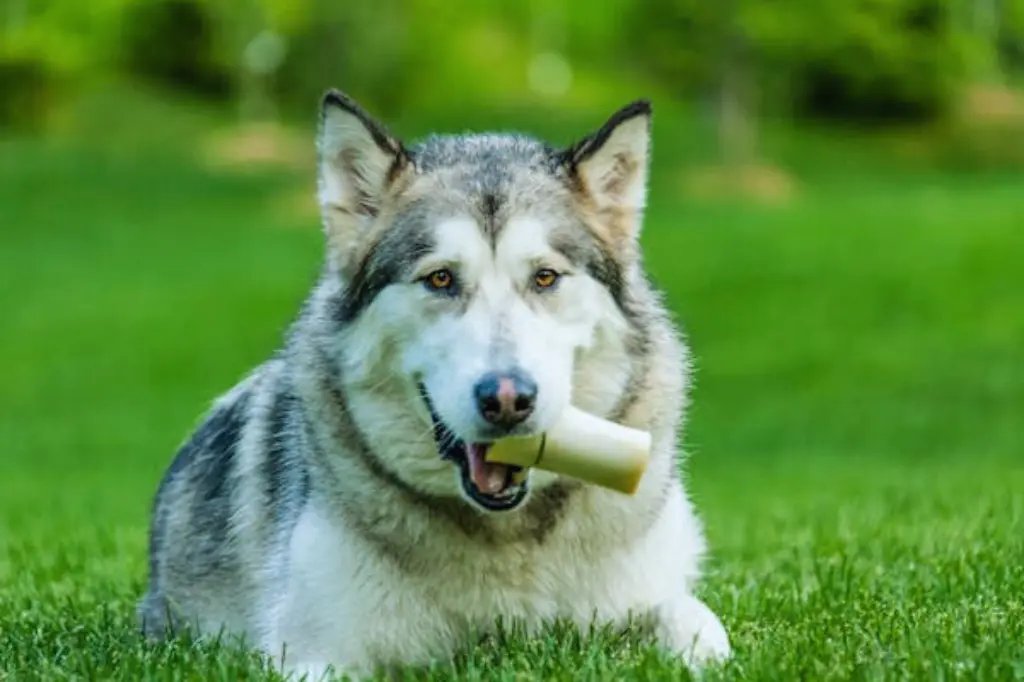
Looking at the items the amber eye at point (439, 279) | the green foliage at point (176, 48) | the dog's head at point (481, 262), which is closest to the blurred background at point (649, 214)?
the green foliage at point (176, 48)

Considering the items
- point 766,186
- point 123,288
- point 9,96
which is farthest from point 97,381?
point 9,96

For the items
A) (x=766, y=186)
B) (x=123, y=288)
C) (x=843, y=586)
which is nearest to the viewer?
(x=843, y=586)

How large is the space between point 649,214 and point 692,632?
24.6 m

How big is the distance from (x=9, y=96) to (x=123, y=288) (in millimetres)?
17645

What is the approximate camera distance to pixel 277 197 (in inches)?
1323

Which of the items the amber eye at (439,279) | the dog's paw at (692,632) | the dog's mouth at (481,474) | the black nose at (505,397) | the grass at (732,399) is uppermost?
the amber eye at (439,279)

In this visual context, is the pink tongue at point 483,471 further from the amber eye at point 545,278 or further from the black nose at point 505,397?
the amber eye at point 545,278

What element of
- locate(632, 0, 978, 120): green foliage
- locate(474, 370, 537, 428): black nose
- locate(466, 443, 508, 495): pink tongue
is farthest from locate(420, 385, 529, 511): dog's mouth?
locate(632, 0, 978, 120): green foliage

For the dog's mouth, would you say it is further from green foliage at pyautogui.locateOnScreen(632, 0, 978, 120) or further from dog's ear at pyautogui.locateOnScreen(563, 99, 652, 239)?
green foliage at pyautogui.locateOnScreen(632, 0, 978, 120)

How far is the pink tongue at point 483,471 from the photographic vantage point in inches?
181

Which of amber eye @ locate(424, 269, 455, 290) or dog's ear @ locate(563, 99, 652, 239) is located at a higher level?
dog's ear @ locate(563, 99, 652, 239)

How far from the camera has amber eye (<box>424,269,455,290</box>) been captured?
465 cm

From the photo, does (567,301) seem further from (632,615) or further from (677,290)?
(677,290)

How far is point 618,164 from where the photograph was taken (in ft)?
16.7
